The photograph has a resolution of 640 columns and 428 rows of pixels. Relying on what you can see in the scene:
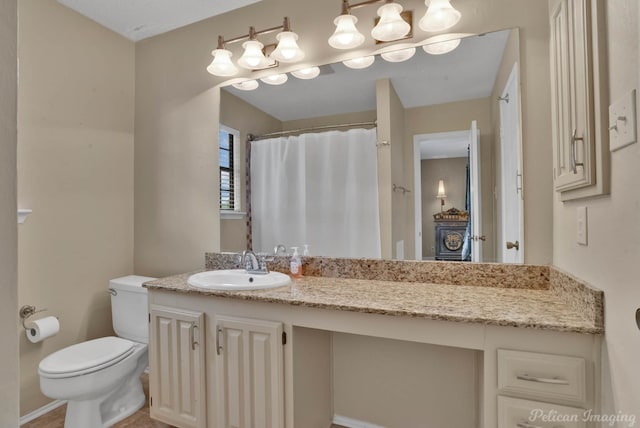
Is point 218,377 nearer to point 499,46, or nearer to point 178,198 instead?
point 178,198

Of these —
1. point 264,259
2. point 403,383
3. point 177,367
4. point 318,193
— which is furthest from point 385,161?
point 177,367

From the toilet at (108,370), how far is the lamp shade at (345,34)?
6.16 feet

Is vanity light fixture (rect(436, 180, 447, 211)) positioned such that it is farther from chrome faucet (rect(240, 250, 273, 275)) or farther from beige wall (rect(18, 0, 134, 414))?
beige wall (rect(18, 0, 134, 414))

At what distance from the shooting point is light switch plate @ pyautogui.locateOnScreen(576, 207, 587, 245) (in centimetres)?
106

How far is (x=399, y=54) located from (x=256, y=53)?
825mm

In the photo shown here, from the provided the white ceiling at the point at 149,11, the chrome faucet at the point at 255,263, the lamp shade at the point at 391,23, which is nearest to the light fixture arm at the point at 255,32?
the white ceiling at the point at 149,11

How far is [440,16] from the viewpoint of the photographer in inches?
59.1

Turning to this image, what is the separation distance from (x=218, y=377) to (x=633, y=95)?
68.8 inches

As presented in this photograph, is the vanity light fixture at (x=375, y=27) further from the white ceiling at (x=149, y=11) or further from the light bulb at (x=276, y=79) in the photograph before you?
the white ceiling at (x=149, y=11)

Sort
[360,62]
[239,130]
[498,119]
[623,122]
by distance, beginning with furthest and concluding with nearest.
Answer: [239,130] → [360,62] → [498,119] → [623,122]

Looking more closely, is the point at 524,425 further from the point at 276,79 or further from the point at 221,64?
the point at 221,64

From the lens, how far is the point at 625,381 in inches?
32.3

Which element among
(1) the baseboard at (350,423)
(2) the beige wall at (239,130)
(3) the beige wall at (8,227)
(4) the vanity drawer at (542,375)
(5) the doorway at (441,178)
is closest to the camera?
(3) the beige wall at (8,227)

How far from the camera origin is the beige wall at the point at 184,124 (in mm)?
1891
